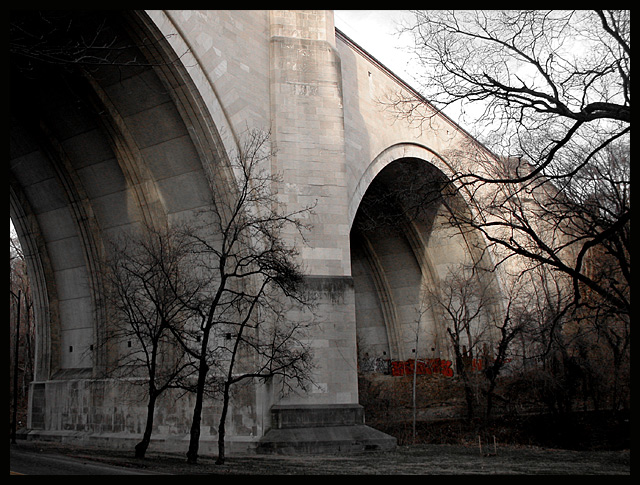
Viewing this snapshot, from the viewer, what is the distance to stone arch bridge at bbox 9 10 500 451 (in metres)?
15.8

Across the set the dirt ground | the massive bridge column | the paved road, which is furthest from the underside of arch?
the paved road

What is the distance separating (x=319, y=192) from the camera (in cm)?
1722

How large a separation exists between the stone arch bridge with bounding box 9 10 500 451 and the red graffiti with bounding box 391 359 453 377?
44.7ft

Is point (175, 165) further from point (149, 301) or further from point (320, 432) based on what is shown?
point (320, 432)

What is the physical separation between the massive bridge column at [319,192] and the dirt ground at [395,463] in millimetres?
1413

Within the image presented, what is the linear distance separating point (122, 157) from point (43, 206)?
13.6 ft

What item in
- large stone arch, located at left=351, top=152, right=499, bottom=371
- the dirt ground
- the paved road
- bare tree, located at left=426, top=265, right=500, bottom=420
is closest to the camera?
the paved road

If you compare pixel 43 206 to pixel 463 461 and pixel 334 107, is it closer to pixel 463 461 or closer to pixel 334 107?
pixel 334 107

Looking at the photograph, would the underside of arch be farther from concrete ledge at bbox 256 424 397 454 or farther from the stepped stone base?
concrete ledge at bbox 256 424 397 454

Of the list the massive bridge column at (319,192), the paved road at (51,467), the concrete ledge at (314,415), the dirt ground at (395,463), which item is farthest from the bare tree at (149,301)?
the paved road at (51,467)

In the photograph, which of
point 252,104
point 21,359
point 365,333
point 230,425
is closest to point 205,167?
point 252,104

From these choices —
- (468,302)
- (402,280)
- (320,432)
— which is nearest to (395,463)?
(320,432)

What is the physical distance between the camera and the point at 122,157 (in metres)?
18.3

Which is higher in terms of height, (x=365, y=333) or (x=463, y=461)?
(x=365, y=333)
